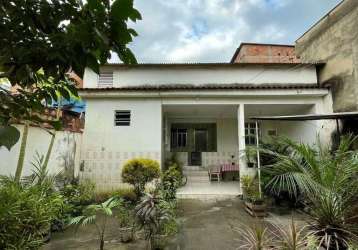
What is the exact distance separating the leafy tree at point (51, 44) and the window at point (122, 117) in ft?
33.8

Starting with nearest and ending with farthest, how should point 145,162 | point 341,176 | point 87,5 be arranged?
1. point 87,5
2. point 341,176
3. point 145,162

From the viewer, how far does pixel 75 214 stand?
7914 mm

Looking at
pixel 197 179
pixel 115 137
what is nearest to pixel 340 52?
pixel 197 179

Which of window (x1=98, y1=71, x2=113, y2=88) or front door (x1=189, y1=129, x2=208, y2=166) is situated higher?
window (x1=98, y1=71, x2=113, y2=88)

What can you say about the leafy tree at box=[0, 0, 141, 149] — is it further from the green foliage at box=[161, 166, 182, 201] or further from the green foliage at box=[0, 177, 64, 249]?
the green foliage at box=[161, 166, 182, 201]

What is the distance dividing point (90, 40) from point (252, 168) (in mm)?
10651

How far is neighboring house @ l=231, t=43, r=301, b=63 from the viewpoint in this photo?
69.4 ft

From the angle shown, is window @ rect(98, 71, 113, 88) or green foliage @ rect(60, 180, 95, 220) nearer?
green foliage @ rect(60, 180, 95, 220)

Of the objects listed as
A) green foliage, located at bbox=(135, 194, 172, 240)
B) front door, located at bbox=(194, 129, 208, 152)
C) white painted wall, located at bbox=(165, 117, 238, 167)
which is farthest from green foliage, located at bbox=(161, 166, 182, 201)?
front door, located at bbox=(194, 129, 208, 152)

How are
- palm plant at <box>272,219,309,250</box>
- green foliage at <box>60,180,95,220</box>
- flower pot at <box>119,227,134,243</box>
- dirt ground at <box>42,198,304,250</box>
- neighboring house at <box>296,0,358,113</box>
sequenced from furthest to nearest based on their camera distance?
neighboring house at <box>296,0,358,113</box>
green foliage at <box>60,180,95,220</box>
flower pot at <box>119,227,134,243</box>
dirt ground at <box>42,198,304,250</box>
palm plant at <box>272,219,309,250</box>

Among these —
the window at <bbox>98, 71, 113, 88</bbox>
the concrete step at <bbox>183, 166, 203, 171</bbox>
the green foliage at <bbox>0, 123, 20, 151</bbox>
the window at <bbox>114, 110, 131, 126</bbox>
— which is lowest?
the concrete step at <bbox>183, 166, 203, 171</bbox>

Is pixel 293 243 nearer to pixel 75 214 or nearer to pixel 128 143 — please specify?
pixel 75 214

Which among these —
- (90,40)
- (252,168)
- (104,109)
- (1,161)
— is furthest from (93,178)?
(90,40)

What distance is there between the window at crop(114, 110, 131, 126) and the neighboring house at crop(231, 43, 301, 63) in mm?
12501
